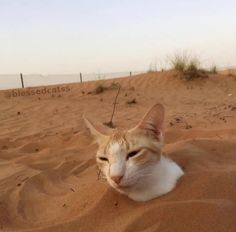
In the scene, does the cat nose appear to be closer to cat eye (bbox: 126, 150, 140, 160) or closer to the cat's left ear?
cat eye (bbox: 126, 150, 140, 160)

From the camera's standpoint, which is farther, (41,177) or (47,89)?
(47,89)

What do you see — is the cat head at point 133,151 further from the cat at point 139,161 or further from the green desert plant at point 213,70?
the green desert plant at point 213,70

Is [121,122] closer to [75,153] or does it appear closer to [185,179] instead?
[75,153]

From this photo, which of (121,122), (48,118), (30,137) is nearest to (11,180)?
(30,137)

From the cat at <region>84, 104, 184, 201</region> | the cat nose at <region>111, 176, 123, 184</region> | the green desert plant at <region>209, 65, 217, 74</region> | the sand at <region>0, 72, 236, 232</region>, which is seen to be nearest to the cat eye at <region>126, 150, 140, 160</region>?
the cat at <region>84, 104, 184, 201</region>

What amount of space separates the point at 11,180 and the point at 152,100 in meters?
6.81

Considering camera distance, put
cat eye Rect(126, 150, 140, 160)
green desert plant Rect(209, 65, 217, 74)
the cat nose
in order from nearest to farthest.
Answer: the cat nose, cat eye Rect(126, 150, 140, 160), green desert plant Rect(209, 65, 217, 74)

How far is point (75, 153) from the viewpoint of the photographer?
545 cm

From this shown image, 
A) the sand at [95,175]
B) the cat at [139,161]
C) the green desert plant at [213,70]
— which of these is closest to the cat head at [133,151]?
the cat at [139,161]

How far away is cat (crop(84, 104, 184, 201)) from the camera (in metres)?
2.68

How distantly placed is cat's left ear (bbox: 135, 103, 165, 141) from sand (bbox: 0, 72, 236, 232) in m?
0.45

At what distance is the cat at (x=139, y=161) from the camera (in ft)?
8.79

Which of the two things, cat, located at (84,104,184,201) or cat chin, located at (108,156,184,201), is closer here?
cat, located at (84,104,184,201)

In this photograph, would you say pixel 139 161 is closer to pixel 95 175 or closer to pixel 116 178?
pixel 116 178
